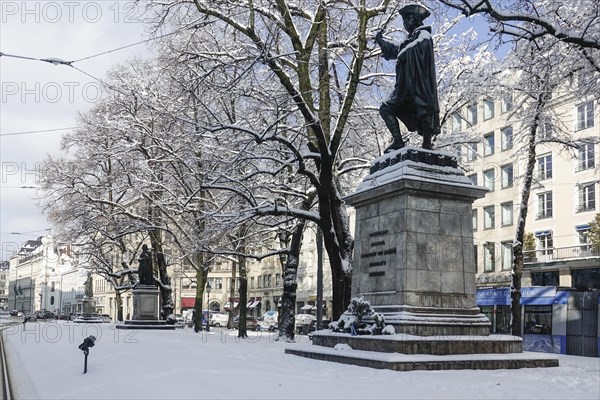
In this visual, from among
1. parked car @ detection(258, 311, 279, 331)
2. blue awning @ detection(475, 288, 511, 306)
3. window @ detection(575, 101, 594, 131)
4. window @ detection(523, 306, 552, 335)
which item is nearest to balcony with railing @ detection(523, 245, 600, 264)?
A: blue awning @ detection(475, 288, 511, 306)

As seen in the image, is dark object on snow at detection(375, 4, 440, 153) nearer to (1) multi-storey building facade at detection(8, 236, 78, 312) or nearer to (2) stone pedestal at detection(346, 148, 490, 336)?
(2) stone pedestal at detection(346, 148, 490, 336)

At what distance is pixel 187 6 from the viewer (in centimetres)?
2228

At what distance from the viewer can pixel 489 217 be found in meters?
56.6

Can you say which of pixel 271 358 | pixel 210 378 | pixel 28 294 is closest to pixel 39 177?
pixel 271 358

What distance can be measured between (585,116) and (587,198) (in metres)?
5.41

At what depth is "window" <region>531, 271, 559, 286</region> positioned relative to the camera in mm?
48125

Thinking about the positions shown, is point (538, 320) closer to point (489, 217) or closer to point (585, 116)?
point (585, 116)

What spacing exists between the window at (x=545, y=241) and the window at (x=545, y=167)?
13.0 ft

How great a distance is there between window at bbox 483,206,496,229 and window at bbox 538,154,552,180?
625 centimetres

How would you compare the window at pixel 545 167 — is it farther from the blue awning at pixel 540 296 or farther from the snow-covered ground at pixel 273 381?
the snow-covered ground at pixel 273 381

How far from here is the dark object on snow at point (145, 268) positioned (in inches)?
1406

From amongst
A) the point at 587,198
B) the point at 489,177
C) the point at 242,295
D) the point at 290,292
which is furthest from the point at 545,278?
the point at 290,292

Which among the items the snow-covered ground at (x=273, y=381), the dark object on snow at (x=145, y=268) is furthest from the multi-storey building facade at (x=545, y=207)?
the snow-covered ground at (x=273, y=381)

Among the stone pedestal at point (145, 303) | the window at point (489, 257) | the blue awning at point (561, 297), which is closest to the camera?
the blue awning at point (561, 297)
